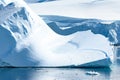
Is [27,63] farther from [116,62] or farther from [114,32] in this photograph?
[114,32]

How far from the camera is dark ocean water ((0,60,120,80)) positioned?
28.1 m

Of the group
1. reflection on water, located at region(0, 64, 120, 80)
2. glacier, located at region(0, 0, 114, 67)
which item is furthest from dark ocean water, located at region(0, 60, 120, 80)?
glacier, located at region(0, 0, 114, 67)

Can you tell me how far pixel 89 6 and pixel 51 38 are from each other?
26.7ft

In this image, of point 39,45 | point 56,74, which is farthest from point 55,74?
point 39,45

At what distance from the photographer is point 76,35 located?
32.2m

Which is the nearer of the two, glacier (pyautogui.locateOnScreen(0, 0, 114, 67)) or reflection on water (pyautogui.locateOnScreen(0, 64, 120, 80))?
reflection on water (pyautogui.locateOnScreen(0, 64, 120, 80))

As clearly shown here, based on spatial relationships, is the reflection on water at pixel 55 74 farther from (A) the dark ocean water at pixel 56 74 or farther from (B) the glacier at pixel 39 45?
(B) the glacier at pixel 39 45

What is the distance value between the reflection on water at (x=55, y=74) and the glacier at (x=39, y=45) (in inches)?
8.6

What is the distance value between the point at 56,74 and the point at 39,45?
2025mm

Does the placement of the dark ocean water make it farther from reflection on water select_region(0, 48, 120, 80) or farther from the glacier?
the glacier

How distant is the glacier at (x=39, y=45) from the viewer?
97.0ft

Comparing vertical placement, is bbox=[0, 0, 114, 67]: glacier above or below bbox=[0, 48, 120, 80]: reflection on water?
above

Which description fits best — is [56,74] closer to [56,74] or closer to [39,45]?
[56,74]

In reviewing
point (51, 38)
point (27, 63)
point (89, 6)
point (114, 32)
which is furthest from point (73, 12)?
point (27, 63)
